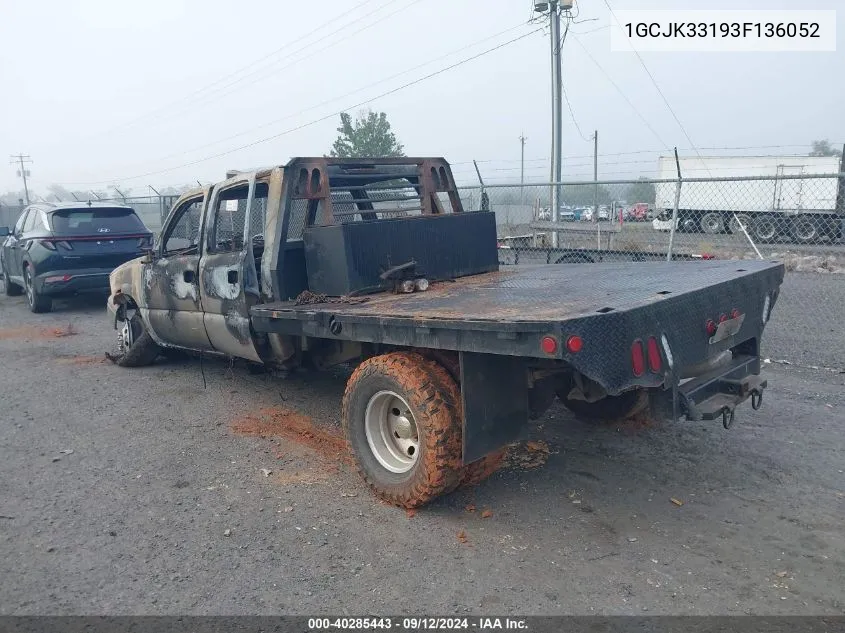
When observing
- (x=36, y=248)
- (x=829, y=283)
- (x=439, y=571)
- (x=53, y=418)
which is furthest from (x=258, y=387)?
(x=829, y=283)

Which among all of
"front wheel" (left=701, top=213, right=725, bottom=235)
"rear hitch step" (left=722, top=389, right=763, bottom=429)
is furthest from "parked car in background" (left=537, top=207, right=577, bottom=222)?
"rear hitch step" (left=722, top=389, right=763, bottom=429)

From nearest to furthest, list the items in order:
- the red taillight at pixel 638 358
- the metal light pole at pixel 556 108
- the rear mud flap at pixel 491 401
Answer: the red taillight at pixel 638 358, the rear mud flap at pixel 491 401, the metal light pole at pixel 556 108

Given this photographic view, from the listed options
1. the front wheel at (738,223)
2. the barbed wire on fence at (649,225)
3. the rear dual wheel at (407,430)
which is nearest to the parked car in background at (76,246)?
the barbed wire on fence at (649,225)

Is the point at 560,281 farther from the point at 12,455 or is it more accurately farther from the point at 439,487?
the point at 12,455

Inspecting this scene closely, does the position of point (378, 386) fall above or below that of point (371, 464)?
above

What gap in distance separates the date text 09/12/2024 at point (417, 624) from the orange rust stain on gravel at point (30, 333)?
818 centimetres

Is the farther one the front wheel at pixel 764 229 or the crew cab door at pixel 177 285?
the front wheel at pixel 764 229

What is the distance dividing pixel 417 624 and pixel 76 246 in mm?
9910

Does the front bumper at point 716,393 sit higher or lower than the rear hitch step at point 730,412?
higher

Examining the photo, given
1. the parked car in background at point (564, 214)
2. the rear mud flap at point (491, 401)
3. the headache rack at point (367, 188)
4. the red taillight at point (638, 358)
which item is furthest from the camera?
the parked car in background at point (564, 214)

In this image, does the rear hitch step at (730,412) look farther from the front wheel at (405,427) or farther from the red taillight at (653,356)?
the front wheel at (405,427)

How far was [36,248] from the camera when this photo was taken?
1088 centimetres

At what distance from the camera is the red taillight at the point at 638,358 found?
3246 millimetres

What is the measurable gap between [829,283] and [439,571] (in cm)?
1005
